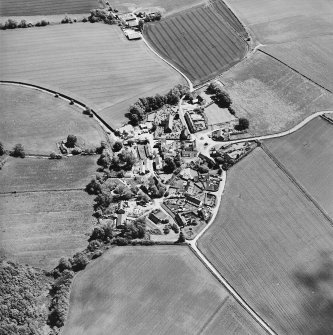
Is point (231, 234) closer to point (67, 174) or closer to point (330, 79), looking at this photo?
point (67, 174)

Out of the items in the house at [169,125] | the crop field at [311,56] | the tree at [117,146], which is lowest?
the tree at [117,146]

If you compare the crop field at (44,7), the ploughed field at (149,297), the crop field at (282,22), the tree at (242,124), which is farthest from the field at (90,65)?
the ploughed field at (149,297)

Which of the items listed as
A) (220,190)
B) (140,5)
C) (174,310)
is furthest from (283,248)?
(140,5)

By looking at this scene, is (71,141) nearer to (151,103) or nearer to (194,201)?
(151,103)

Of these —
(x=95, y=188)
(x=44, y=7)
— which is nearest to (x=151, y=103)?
(x=95, y=188)

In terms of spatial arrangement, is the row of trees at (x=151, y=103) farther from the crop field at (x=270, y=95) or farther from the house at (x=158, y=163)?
the crop field at (x=270, y=95)

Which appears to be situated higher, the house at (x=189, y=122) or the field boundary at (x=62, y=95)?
the house at (x=189, y=122)

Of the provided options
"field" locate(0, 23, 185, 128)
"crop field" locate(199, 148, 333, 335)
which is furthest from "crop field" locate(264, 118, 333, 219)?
"field" locate(0, 23, 185, 128)
